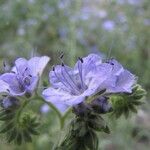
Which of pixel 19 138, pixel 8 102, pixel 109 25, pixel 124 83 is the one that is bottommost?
pixel 19 138

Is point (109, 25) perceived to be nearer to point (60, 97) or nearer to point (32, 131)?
point (32, 131)

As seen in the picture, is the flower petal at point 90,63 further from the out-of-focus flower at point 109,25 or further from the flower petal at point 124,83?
the out-of-focus flower at point 109,25

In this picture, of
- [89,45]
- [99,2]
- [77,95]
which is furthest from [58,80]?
[99,2]

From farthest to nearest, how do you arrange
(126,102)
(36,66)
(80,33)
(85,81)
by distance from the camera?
(80,33) < (126,102) < (36,66) < (85,81)

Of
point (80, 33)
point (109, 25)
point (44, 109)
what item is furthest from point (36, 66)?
point (80, 33)

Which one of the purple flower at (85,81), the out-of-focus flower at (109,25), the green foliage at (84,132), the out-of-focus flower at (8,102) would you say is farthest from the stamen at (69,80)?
the out-of-focus flower at (109,25)

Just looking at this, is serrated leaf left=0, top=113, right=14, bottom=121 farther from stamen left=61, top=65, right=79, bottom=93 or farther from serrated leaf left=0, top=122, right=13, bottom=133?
stamen left=61, top=65, right=79, bottom=93

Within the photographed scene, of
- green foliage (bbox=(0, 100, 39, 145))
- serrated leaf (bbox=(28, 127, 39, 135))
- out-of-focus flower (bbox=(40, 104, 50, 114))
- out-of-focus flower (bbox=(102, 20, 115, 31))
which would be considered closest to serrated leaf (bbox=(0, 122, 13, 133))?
green foliage (bbox=(0, 100, 39, 145))
